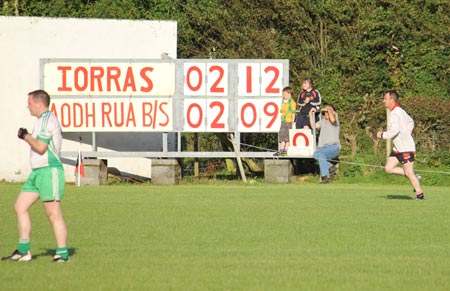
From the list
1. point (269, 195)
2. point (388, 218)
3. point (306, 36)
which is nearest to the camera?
point (388, 218)

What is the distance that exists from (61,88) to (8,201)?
8639 millimetres

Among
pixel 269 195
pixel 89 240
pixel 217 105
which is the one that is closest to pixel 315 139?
pixel 217 105

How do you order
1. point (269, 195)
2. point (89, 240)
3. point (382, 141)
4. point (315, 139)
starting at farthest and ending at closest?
point (382, 141)
point (315, 139)
point (269, 195)
point (89, 240)

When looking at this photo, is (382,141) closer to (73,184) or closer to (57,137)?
(73,184)

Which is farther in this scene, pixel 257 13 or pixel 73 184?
pixel 257 13

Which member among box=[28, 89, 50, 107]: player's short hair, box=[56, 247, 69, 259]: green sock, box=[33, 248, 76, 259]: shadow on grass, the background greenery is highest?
the background greenery

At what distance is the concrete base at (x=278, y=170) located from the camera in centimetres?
3039

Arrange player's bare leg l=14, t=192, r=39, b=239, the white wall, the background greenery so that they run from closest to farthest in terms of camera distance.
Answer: player's bare leg l=14, t=192, r=39, b=239 < the white wall < the background greenery

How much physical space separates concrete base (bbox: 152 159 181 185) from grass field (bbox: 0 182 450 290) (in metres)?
5.20

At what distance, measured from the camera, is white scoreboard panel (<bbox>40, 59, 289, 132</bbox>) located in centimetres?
3114

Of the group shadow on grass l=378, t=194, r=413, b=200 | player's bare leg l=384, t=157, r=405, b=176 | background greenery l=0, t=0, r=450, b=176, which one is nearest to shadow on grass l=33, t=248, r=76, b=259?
player's bare leg l=384, t=157, r=405, b=176

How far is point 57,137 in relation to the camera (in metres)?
13.0

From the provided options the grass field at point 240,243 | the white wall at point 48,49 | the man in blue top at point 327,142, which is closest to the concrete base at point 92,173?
the white wall at point 48,49

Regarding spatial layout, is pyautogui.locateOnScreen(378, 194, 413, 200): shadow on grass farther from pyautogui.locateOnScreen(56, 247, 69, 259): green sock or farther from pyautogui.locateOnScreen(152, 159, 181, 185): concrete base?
pyautogui.locateOnScreen(56, 247, 69, 259): green sock
